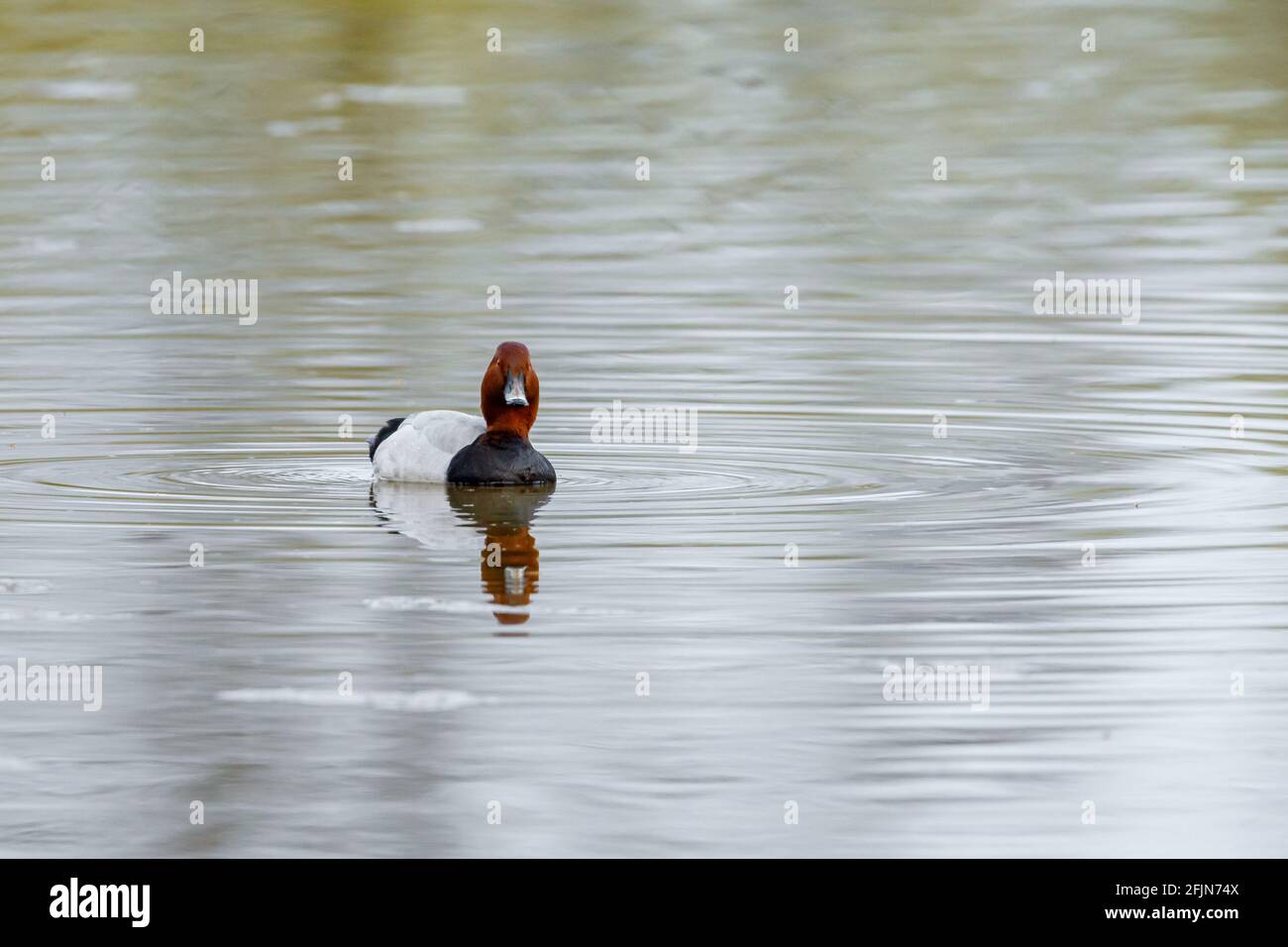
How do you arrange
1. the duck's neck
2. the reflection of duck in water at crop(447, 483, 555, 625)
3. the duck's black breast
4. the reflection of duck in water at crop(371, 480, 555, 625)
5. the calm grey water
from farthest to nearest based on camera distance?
the duck's neck, the duck's black breast, the reflection of duck in water at crop(371, 480, 555, 625), the reflection of duck in water at crop(447, 483, 555, 625), the calm grey water

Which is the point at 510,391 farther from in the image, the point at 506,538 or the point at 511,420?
the point at 506,538

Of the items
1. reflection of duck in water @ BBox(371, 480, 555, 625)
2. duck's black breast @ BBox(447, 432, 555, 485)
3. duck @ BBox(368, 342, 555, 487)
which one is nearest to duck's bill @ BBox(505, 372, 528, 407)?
duck @ BBox(368, 342, 555, 487)

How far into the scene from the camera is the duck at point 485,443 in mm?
13578

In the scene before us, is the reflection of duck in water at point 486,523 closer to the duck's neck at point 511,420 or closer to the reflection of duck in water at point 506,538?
the reflection of duck in water at point 506,538

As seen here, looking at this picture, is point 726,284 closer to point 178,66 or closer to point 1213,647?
point 1213,647

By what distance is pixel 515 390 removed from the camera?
1367 centimetres

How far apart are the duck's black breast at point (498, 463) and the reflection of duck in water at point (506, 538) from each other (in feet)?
0.19

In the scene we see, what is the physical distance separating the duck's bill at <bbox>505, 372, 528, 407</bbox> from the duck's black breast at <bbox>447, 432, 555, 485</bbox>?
203 mm

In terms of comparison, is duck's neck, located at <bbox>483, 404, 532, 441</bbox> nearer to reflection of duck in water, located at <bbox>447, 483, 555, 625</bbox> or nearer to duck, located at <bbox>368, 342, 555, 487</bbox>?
duck, located at <bbox>368, 342, 555, 487</bbox>

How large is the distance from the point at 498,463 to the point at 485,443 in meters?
0.21

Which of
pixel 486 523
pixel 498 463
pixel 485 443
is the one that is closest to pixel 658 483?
Result: pixel 498 463

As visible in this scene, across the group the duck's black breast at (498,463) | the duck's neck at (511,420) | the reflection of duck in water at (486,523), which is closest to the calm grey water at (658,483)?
the reflection of duck in water at (486,523)

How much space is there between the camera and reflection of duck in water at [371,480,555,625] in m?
10.8

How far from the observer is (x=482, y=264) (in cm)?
2273
